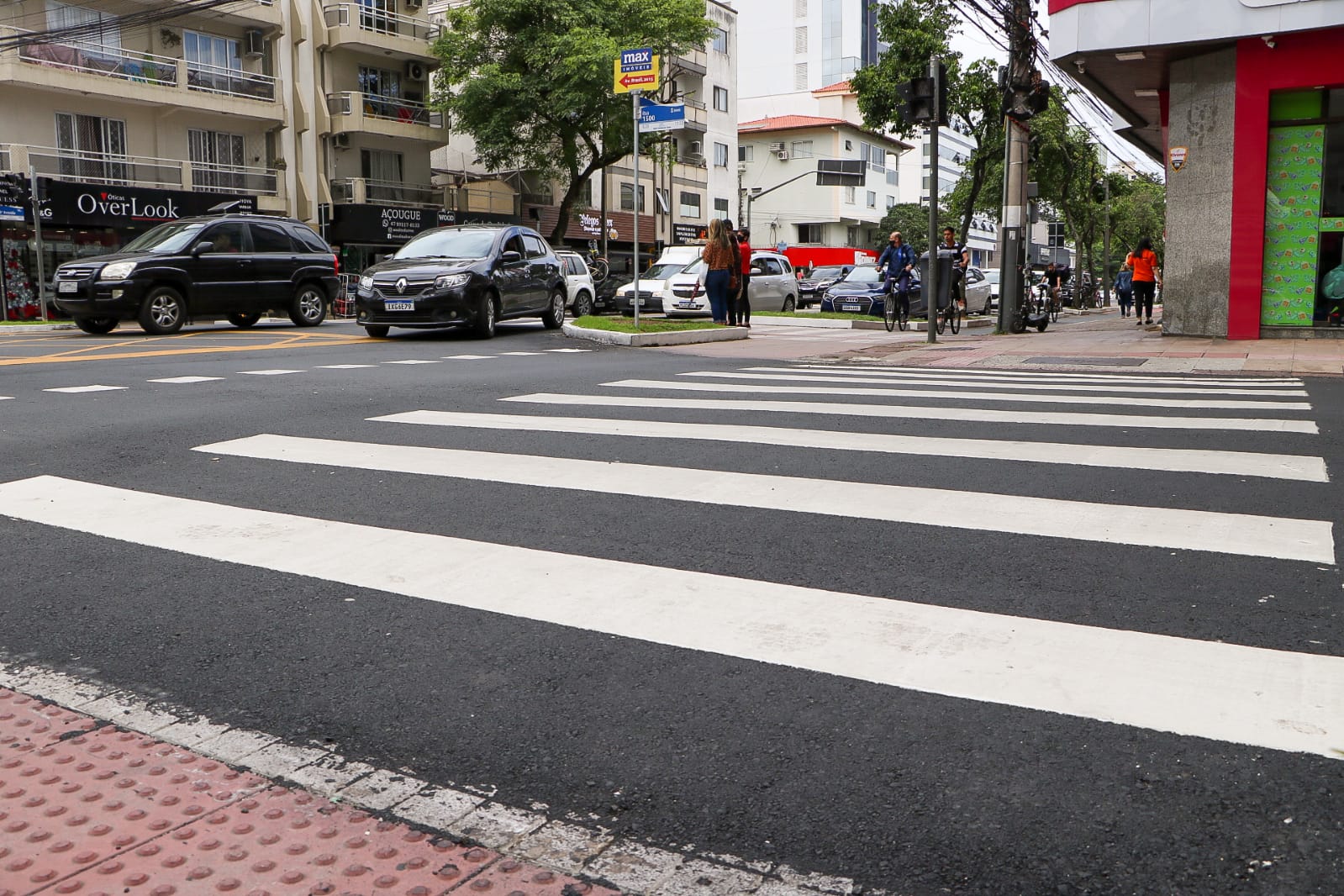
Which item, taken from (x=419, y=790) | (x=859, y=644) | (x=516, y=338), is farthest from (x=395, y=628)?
(x=516, y=338)

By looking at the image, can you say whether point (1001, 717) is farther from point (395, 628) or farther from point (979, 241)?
point (979, 241)

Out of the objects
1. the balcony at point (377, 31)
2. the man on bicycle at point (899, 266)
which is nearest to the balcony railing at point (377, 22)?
the balcony at point (377, 31)

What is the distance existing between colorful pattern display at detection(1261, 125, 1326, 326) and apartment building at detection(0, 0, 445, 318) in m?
22.2

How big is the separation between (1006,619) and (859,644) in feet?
1.67

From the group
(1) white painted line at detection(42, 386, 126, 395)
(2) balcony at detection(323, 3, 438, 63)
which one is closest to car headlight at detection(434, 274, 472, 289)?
(1) white painted line at detection(42, 386, 126, 395)

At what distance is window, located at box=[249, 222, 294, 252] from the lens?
18.9 metres

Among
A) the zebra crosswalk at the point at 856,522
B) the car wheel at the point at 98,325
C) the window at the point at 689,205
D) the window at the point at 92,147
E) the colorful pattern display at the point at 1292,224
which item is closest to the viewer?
the zebra crosswalk at the point at 856,522

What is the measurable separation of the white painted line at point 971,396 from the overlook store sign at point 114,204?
68.5 feet

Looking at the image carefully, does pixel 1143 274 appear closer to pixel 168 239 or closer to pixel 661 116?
pixel 661 116

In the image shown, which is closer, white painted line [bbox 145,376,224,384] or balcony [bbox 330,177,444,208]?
white painted line [bbox 145,376,224,384]

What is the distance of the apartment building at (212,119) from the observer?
30000mm

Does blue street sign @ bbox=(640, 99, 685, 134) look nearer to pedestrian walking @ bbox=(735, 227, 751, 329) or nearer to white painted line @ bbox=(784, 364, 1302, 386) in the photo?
pedestrian walking @ bbox=(735, 227, 751, 329)

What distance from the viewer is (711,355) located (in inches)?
555

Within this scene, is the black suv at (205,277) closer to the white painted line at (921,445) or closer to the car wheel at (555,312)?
the car wheel at (555,312)
